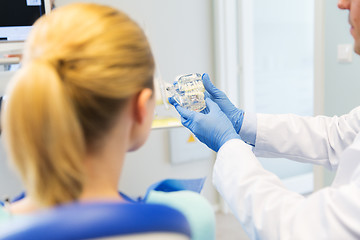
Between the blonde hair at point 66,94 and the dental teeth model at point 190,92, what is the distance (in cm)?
58

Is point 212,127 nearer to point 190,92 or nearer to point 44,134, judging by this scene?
point 190,92

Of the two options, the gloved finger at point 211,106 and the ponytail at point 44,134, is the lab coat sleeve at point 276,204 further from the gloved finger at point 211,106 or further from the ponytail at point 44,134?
the ponytail at point 44,134

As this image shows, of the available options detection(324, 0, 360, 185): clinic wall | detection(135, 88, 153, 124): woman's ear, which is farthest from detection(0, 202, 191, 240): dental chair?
detection(324, 0, 360, 185): clinic wall

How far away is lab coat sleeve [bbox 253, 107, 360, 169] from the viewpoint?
133 cm

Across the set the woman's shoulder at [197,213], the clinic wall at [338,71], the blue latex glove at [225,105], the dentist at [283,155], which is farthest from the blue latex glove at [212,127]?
the clinic wall at [338,71]

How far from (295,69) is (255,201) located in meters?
2.39

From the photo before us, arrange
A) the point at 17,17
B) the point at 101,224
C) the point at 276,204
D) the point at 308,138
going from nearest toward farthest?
the point at 101,224
the point at 276,204
the point at 308,138
the point at 17,17

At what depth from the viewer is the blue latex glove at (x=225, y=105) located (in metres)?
1.36

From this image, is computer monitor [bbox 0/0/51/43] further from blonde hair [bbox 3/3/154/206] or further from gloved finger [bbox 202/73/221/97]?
blonde hair [bbox 3/3/154/206]

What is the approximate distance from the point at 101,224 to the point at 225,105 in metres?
0.99

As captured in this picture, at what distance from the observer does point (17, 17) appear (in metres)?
1.56

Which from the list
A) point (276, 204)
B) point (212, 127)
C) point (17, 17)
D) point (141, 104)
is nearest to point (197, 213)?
point (141, 104)

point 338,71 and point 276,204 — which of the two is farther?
point 338,71

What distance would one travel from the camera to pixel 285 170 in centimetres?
311
